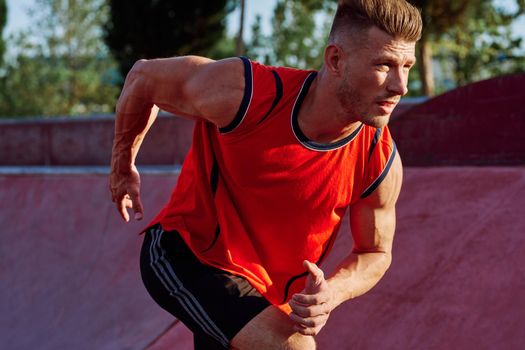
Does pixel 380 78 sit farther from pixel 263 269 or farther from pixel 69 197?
pixel 69 197

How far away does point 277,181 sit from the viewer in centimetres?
284

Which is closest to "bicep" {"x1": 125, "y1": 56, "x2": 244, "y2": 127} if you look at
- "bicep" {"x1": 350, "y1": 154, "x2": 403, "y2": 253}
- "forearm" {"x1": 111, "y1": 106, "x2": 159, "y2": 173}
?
"forearm" {"x1": 111, "y1": 106, "x2": 159, "y2": 173}

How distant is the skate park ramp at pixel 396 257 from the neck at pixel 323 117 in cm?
158

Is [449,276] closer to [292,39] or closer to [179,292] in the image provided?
[179,292]

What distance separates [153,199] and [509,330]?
12.7 feet

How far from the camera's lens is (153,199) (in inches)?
268

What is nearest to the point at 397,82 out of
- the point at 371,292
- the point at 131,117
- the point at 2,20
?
the point at 131,117

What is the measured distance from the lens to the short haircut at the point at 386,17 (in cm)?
261

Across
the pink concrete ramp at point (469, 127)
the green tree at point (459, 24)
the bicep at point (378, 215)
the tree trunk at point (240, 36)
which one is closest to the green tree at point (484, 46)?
the green tree at point (459, 24)

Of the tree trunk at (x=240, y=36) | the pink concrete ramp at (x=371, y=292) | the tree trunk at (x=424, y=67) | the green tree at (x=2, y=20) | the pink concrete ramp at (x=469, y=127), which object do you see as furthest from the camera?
the green tree at (x=2, y=20)

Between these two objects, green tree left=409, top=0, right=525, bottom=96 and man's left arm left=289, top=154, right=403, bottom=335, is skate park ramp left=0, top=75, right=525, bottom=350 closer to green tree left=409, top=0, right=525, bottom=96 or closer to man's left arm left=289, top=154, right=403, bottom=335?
man's left arm left=289, top=154, right=403, bottom=335

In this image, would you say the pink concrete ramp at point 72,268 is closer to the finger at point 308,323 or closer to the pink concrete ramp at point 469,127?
the pink concrete ramp at point 469,127

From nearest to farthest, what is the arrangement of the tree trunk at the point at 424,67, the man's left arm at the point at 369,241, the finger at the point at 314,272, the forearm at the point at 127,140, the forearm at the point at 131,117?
1. the finger at the point at 314,272
2. the man's left arm at the point at 369,241
3. the forearm at the point at 131,117
4. the forearm at the point at 127,140
5. the tree trunk at the point at 424,67

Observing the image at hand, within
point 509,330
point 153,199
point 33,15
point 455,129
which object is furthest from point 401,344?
point 33,15
